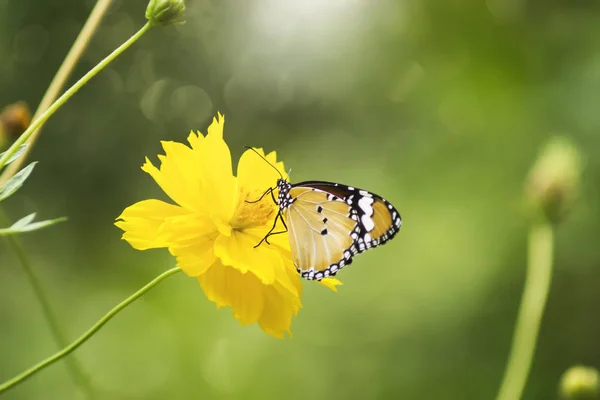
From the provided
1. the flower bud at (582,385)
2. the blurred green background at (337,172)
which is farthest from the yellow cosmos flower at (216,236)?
the blurred green background at (337,172)

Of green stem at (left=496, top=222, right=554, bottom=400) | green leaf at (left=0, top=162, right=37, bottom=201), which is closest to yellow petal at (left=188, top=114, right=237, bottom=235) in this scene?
green leaf at (left=0, top=162, right=37, bottom=201)

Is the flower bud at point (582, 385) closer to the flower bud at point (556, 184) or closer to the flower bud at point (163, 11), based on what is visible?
the flower bud at point (556, 184)

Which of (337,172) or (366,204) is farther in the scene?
(337,172)

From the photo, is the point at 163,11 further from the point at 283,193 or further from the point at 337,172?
the point at 337,172

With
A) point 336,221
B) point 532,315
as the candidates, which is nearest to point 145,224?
point 336,221

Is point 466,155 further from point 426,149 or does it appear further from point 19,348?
point 19,348

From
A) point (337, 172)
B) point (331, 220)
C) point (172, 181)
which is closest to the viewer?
point (172, 181)

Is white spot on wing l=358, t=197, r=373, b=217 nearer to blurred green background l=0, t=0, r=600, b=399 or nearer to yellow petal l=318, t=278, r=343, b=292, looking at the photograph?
yellow petal l=318, t=278, r=343, b=292
